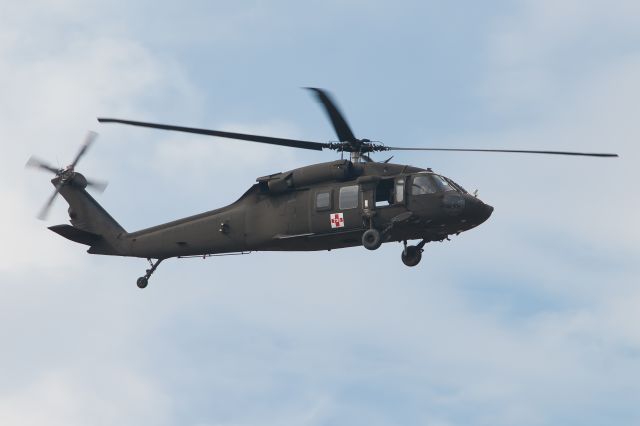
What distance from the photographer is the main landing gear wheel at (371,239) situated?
34.8 metres

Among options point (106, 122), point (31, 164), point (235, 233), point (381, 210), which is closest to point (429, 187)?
point (381, 210)

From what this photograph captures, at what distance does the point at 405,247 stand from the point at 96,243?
1353 centimetres

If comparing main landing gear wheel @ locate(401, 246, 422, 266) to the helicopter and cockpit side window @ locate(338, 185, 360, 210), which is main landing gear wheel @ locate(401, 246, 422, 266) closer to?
the helicopter

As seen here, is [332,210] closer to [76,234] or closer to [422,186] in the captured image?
[422,186]

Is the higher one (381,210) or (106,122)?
(106,122)

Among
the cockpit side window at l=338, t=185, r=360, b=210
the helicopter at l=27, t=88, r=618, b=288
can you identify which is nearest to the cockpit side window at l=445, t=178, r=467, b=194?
the helicopter at l=27, t=88, r=618, b=288

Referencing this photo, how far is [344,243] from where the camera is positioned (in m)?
36.4

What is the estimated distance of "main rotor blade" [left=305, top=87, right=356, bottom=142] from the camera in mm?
32481

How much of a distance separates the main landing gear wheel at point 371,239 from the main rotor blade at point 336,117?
12.3 ft

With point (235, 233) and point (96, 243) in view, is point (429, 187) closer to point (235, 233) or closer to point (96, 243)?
point (235, 233)

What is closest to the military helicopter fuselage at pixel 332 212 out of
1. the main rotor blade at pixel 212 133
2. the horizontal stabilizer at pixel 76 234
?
the main rotor blade at pixel 212 133

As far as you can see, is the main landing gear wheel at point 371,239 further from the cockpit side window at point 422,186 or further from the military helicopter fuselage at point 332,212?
the cockpit side window at point 422,186

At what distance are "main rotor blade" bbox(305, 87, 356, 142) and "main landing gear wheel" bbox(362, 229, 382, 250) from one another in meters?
3.76

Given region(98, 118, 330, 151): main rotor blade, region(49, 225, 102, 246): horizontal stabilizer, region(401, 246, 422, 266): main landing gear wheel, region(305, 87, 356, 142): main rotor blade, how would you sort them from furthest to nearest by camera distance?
region(49, 225, 102, 246): horizontal stabilizer
region(401, 246, 422, 266): main landing gear wheel
region(98, 118, 330, 151): main rotor blade
region(305, 87, 356, 142): main rotor blade
